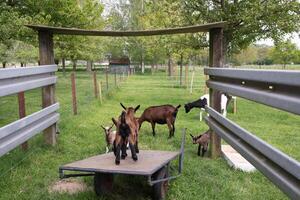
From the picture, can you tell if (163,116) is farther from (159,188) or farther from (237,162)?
(159,188)

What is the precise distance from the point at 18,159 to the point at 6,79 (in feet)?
7.47

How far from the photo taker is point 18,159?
593 centimetres

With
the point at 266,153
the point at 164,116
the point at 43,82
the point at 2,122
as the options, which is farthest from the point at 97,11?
the point at 266,153

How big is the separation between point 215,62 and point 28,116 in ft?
10.2

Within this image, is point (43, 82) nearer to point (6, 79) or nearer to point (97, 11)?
point (6, 79)

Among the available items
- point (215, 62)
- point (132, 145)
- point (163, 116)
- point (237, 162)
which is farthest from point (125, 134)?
point (163, 116)

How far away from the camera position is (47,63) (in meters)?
6.83

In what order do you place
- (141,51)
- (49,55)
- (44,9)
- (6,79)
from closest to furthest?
1. (6,79)
2. (49,55)
3. (44,9)
4. (141,51)

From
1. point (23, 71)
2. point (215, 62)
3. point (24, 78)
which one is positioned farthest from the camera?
point (215, 62)

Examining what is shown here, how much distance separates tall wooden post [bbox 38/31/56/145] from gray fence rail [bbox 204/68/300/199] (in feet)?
11.7

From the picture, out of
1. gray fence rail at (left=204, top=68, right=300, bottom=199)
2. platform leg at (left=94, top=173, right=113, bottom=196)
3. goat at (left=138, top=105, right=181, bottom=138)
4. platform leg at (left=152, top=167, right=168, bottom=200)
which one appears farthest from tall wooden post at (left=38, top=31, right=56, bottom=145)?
gray fence rail at (left=204, top=68, right=300, bottom=199)

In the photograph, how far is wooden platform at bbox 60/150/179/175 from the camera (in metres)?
4.00

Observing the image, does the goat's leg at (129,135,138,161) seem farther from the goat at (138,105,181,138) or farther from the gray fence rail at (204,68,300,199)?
the goat at (138,105,181,138)

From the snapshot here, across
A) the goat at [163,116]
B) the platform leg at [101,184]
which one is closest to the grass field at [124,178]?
the platform leg at [101,184]
